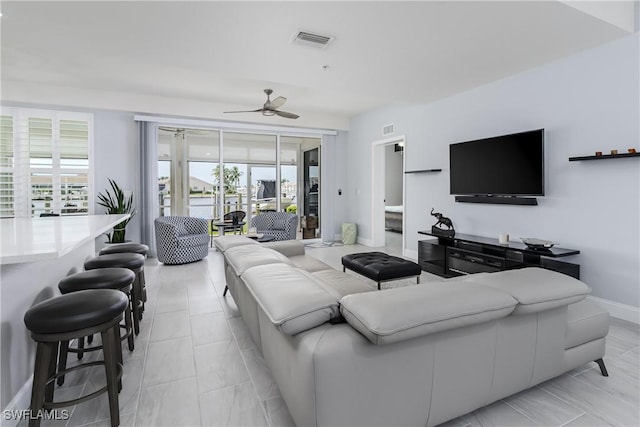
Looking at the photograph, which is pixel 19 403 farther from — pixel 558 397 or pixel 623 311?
pixel 623 311

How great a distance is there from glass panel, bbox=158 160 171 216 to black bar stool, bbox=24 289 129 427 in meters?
4.95

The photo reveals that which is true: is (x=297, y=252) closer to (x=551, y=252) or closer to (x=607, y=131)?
(x=551, y=252)

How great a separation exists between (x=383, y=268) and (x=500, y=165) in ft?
6.85

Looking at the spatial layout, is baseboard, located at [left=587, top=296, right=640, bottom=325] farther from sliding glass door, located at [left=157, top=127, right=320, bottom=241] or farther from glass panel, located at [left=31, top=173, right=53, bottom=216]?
glass panel, located at [left=31, top=173, right=53, bottom=216]

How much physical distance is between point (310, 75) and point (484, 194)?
2.62m

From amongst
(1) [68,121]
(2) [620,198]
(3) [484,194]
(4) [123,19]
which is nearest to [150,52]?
(4) [123,19]

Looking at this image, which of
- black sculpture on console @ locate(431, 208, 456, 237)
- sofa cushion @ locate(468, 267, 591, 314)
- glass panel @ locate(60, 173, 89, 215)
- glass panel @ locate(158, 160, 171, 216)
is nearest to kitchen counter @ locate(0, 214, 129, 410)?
sofa cushion @ locate(468, 267, 591, 314)

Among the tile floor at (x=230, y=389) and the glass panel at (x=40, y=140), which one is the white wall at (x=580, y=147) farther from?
the glass panel at (x=40, y=140)

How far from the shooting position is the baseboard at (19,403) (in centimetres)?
149

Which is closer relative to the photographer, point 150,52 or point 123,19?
point 123,19

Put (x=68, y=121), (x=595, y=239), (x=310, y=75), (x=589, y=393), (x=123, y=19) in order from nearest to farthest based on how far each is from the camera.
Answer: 1. (x=589, y=393)
2. (x=123, y=19)
3. (x=595, y=239)
4. (x=310, y=75)
5. (x=68, y=121)

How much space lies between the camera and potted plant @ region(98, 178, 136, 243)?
213 inches

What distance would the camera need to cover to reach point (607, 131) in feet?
9.88

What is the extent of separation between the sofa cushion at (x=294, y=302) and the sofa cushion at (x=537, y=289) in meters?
0.83
